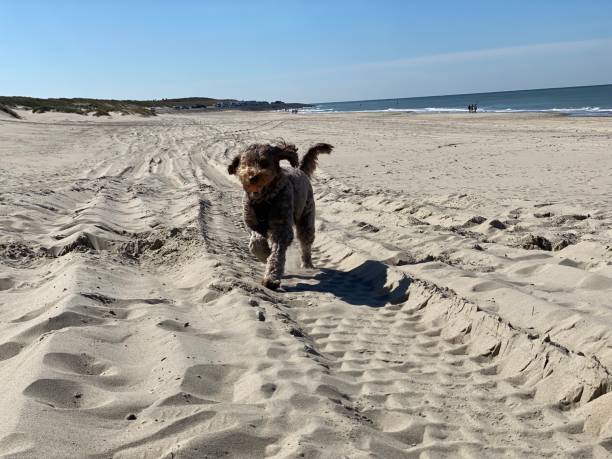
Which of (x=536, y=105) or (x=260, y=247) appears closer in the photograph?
(x=260, y=247)

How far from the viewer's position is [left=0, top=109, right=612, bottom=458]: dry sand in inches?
103

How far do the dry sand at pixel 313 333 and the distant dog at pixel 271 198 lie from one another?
27 centimetres

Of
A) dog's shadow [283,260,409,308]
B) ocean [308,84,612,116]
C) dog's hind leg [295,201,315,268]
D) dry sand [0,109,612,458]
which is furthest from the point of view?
ocean [308,84,612,116]

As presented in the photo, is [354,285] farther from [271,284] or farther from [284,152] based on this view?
[284,152]

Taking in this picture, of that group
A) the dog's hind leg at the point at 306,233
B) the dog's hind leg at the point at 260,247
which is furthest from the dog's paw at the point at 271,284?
the dog's hind leg at the point at 306,233

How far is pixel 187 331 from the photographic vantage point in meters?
3.80

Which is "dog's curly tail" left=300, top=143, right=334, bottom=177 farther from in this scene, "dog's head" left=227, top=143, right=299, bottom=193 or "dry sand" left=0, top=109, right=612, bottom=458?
"dog's head" left=227, top=143, right=299, bottom=193

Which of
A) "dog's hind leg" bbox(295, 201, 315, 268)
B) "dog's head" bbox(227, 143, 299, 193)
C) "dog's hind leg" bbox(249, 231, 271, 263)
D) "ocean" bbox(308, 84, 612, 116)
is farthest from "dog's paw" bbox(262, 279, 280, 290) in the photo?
"ocean" bbox(308, 84, 612, 116)

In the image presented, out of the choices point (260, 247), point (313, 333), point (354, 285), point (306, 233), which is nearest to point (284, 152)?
point (260, 247)

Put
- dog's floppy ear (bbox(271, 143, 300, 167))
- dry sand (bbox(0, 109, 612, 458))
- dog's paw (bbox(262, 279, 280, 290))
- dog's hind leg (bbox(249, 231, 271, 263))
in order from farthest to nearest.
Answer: dog's hind leg (bbox(249, 231, 271, 263)) → dog's floppy ear (bbox(271, 143, 300, 167)) → dog's paw (bbox(262, 279, 280, 290)) → dry sand (bbox(0, 109, 612, 458))

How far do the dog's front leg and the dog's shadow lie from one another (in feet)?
0.55

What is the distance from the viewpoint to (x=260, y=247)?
18.4 ft

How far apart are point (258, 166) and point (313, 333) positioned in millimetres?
1760

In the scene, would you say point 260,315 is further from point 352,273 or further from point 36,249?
point 36,249
